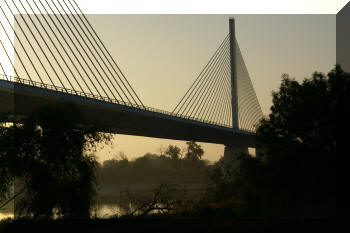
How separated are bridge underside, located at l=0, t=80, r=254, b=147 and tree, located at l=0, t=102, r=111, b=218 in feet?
26.7

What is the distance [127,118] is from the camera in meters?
41.4

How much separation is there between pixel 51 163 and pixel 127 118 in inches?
1084

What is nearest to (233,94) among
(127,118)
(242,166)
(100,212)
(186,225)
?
(127,118)

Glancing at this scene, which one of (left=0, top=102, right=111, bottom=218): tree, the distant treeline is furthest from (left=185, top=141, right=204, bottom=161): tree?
(left=0, top=102, right=111, bottom=218): tree

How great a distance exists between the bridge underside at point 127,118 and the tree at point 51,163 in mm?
8133

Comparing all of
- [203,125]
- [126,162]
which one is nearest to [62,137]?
[203,125]

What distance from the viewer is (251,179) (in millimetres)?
20641

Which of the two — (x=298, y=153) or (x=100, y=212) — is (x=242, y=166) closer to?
(x=298, y=153)

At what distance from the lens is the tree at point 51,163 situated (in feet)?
44.2

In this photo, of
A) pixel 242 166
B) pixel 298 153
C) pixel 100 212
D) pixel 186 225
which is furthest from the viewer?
pixel 100 212

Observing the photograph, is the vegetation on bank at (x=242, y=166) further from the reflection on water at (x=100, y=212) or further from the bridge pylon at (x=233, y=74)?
the bridge pylon at (x=233, y=74)

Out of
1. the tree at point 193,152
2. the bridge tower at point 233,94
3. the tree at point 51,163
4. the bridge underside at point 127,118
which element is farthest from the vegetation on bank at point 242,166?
the tree at point 193,152

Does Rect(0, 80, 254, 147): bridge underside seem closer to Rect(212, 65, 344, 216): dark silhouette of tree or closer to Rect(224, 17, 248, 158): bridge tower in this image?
Rect(224, 17, 248, 158): bridge tower

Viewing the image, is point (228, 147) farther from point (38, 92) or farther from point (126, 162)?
point (38, 92)
